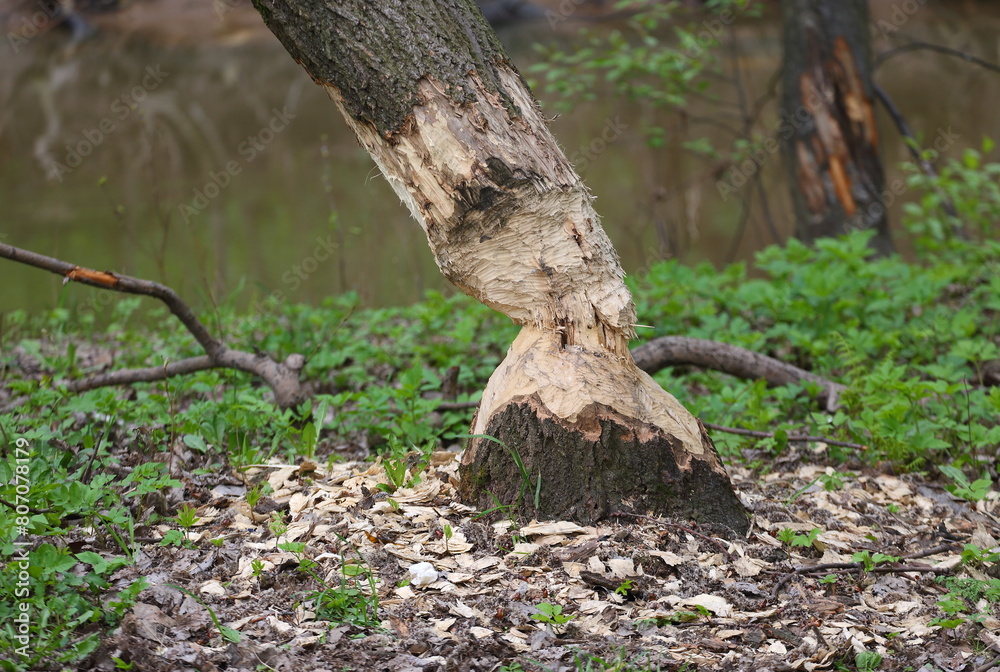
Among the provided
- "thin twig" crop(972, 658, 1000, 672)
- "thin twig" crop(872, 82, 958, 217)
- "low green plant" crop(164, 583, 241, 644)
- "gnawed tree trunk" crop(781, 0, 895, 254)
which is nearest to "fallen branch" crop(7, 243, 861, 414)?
"thin twig" crop(972, 658, 1000, 672)

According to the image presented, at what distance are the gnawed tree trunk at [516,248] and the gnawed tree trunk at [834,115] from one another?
4.00 m

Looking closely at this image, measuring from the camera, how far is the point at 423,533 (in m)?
2.40

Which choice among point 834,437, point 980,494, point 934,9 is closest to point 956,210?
point 834,437

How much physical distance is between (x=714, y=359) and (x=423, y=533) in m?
2.00

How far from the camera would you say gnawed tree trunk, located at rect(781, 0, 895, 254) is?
18.8 ft

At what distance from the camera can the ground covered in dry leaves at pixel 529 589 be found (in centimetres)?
188

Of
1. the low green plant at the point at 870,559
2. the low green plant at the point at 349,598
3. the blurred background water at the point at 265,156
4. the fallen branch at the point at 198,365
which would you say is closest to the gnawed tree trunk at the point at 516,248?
the low green plant at the point at 870,559

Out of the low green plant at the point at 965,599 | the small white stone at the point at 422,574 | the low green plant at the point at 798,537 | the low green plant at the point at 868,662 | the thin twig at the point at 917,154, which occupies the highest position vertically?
the thin twig at the point at 917,154

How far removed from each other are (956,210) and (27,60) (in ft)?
65.7

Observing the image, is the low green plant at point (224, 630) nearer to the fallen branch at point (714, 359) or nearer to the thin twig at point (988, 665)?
the thin twig at point (988, 665)

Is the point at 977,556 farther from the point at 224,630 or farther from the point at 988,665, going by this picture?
the point at 224,630

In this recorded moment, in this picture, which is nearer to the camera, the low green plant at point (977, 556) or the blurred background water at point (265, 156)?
the low green plant at point (977, 556)

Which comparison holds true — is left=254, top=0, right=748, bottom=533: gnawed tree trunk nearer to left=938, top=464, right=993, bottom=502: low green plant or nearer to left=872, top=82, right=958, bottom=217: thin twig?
left=938, top=464, right=993, bottom=502: low green plant

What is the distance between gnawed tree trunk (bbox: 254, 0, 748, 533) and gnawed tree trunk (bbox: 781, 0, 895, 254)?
13.1 ft
